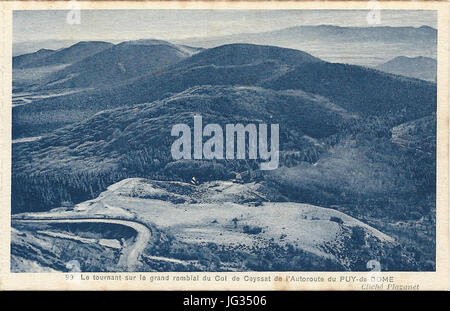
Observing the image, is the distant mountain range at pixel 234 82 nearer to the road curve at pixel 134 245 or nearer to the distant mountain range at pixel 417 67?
the distant mountain range at pixel 417 67

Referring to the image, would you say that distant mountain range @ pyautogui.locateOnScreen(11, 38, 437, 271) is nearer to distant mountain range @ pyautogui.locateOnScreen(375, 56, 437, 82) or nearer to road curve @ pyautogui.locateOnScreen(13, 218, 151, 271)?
distant mountain range @ pyautogui.locateOnScreen(375, 56, 437, 82)

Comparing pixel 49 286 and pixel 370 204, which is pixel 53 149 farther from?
pixel 370 204

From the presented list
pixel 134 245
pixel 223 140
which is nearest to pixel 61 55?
pixel 223 140

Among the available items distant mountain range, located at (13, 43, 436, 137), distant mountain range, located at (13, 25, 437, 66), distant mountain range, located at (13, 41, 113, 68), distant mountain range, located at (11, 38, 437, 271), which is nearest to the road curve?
distant mountain range, located at (11, 38, 437, 271)

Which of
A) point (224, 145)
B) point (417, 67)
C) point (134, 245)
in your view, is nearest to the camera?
point (134, 245)

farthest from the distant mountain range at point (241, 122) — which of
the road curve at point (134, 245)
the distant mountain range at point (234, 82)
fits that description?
the road curve at point (134, 245)

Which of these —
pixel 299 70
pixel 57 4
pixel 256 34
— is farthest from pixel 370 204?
pixel 57 4

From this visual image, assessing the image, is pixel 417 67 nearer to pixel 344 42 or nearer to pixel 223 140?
pixel 344 42
